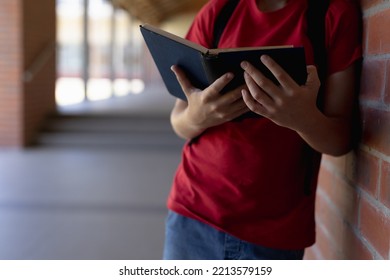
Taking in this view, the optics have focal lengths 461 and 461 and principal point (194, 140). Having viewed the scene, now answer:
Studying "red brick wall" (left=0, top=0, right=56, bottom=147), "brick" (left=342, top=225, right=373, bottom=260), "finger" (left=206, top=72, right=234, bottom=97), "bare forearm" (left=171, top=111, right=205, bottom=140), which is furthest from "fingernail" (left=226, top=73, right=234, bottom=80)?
"red brick wall" (left=0, top=0, right=56, bottom=147)

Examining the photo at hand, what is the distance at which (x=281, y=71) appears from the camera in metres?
0.79

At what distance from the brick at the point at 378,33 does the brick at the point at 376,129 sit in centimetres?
13

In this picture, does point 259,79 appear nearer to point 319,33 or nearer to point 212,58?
point 212,58

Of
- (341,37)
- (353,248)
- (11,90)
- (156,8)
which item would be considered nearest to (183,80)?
(341,37)

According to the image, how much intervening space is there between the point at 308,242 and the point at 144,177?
11.5 ft

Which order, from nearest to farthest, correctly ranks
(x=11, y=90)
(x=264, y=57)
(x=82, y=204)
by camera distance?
(x=264, y=57)
(x=82, y=204)
(x=11, y=90)

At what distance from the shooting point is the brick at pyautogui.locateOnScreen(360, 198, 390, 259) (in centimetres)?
90

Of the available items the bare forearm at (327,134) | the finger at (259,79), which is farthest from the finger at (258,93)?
the bare forearm at (327,134)

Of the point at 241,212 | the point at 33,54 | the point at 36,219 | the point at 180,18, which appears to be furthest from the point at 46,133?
the point at 180,18

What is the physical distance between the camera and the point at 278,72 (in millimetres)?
785

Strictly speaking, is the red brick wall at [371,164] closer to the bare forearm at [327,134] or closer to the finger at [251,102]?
the bare forearm at [327,134]

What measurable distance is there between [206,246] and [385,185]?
1.42 ft

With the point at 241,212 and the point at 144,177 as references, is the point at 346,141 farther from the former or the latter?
the point at 144,177

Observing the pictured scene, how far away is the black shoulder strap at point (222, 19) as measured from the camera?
3.57 ft
